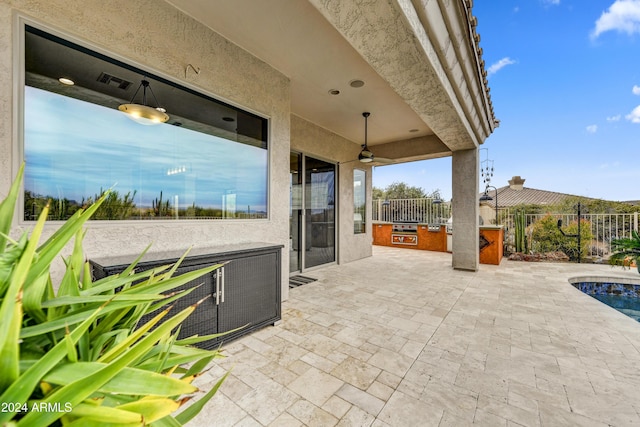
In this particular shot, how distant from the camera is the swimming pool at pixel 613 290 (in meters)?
3.76

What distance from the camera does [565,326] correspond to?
2705mm

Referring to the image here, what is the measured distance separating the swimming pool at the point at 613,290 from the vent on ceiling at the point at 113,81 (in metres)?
6.72

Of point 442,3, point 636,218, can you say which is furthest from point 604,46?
point 442,3

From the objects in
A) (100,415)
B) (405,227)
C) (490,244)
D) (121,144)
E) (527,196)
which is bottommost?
(490,244)

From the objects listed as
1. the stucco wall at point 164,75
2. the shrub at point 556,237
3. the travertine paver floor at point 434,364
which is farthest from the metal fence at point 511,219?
the stucco wall at point 164,75

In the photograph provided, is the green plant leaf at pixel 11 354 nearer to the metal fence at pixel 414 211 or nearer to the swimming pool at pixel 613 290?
the swimming pool at pixel 613 290

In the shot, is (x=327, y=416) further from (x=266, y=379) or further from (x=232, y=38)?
(x=232, y=38)

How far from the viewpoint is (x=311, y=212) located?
529cm

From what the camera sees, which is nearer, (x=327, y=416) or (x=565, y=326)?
(x=327, y=416)

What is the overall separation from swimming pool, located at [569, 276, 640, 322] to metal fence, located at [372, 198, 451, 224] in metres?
4.25

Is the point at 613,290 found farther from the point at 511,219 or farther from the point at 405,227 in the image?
the point at 405,227

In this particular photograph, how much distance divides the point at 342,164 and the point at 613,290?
5565 mm

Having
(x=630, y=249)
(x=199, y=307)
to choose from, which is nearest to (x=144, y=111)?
(x=199, y=307)

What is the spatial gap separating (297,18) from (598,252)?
8800 millimetres
